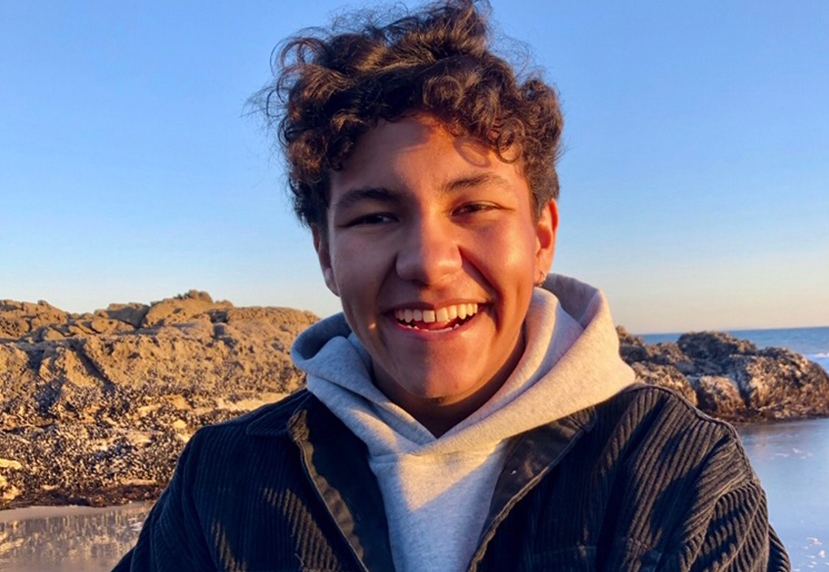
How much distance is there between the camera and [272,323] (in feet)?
45.5

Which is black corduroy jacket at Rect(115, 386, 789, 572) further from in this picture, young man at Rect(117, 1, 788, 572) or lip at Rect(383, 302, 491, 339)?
lip at Rect(383, 302, 491, 339)

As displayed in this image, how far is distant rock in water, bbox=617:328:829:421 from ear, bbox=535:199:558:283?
1014cm

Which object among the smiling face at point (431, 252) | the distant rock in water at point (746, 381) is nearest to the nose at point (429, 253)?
the smiling face at point (431, 252)

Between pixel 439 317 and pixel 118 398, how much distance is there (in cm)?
820

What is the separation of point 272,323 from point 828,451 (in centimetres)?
903

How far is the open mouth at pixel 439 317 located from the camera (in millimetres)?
1896

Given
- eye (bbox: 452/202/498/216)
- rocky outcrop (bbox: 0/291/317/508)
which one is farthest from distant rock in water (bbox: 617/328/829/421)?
eye (bbox: 452/202/498/216)

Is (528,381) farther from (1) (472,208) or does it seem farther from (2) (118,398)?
(2) (118,398)

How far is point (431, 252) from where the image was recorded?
1.82m

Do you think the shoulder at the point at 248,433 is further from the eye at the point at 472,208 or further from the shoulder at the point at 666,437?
the shoulder at the point at 666,437

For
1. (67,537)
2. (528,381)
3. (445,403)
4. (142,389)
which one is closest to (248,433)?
(445,403)

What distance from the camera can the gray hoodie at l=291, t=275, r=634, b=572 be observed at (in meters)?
1.86

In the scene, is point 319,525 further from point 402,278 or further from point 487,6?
point 487,6

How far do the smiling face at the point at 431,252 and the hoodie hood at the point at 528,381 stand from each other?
96 millimetres
